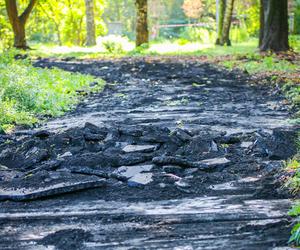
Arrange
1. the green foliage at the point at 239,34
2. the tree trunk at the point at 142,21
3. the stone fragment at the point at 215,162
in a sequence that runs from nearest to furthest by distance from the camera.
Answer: the stone fragment at the point at 215,162
the tree trunk at the point at 142,21
the green foliage at the point at 239,34

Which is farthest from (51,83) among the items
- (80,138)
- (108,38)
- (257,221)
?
(108,38)

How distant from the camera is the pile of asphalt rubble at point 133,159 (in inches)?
180

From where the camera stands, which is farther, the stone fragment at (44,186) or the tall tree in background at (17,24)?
the tall tree in background at (17,24)

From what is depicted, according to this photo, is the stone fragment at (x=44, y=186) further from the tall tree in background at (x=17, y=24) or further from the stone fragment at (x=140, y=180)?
the tall tree in background at (x=17, y=24)

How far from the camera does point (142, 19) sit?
83.7 feet

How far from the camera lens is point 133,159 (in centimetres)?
526

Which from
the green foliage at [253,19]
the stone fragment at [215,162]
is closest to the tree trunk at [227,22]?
the green foliage at [253,19]

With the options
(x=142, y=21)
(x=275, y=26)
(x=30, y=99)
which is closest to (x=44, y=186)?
(x=30, y=99)

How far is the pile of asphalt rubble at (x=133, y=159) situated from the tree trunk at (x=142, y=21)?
63.7 feet

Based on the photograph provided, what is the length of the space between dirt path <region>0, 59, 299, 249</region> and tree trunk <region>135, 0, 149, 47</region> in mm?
17748

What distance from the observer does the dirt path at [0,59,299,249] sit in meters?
3.59

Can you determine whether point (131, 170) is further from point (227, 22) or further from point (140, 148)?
point (227, 22)

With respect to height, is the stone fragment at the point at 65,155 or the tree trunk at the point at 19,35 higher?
the tree trunk at the point at 19,35

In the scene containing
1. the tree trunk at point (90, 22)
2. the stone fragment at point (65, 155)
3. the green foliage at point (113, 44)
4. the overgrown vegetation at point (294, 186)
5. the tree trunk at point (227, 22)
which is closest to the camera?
the overgrown vegetation at point (294, 186)
